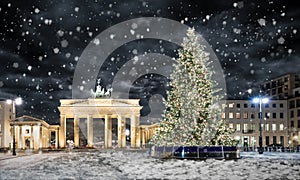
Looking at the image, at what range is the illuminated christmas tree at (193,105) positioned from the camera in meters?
41.8

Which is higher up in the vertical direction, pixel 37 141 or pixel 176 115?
pixel 176 115

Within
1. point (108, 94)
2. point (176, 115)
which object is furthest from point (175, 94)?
point (108, 94)

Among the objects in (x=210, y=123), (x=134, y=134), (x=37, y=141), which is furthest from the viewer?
(x=134, y=134)

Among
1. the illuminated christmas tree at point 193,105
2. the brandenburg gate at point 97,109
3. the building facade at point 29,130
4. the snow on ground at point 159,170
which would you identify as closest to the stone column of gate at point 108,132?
the brandenburg gate at point 97,109

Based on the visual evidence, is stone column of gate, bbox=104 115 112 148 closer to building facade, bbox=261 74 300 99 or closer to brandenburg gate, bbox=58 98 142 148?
brandenburg gate, bbox=58 98 142 148

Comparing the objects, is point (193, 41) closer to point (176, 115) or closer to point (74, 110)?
point (176, 115)

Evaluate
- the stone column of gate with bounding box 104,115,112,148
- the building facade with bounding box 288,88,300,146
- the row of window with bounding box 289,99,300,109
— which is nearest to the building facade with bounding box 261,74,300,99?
the row of window with bounding box 289,99,300,109

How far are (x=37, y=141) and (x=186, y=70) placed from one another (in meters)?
70.9

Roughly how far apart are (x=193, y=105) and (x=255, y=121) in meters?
79.0

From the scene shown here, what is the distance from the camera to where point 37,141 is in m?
105

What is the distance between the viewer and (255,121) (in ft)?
383

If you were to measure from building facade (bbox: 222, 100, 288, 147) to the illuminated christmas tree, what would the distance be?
7370 centimetres

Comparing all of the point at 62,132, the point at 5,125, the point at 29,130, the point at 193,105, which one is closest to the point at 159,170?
the point at 193,105

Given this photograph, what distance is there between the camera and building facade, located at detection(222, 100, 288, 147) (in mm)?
116188
